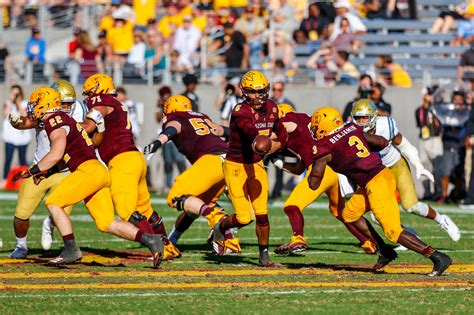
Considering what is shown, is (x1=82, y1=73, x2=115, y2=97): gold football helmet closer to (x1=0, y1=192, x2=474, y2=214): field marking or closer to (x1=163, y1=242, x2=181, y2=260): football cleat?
(x1=163, y1=242, x2=181, y2=260): football cleat

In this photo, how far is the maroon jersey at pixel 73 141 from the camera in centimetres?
1097

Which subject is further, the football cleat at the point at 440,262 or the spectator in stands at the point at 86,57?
the spectator in stands at the point at 86,57

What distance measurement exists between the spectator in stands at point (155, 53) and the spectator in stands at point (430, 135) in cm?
502

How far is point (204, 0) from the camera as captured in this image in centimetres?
2409

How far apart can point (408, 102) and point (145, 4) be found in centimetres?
600

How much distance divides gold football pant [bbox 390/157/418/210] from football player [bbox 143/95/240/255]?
66.8 inches

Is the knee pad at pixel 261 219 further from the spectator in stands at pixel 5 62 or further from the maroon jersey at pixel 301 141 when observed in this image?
the spectator in stands at pixel 5 62

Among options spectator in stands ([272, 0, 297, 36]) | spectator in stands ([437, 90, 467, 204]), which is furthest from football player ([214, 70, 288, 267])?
spectator in stands ([272, 0, 297, 36])

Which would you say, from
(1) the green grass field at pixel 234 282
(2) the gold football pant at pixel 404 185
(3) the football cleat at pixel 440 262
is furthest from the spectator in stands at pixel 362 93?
(3) the football cleat at pixel 440 262

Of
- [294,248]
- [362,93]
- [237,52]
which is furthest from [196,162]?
[237,52]

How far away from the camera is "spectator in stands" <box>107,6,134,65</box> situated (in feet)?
75.4

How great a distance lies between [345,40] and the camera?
2180 centimetres

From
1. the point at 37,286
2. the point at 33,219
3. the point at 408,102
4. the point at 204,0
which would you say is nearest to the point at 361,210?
the point at 37,286

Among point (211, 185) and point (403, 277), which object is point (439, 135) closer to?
point (211, 185)
